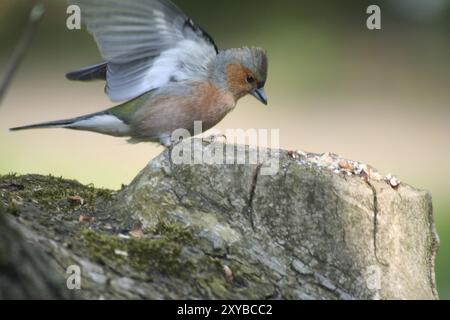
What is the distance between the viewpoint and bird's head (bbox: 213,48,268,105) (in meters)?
5.18

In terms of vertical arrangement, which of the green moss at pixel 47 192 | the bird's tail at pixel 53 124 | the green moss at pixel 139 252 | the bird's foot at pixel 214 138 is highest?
the bird's tail at pixel 53 124

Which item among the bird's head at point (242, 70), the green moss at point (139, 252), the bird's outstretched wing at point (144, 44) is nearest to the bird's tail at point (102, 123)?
the bird's outstretched wing at point (144, 44)

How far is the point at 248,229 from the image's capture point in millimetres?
3619

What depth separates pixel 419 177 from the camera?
811 cm

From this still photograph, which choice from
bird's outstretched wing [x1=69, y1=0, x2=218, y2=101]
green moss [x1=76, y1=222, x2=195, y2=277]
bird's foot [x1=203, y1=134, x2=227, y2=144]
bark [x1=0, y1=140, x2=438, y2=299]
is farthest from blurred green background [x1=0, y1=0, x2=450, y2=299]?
green moss [x1=76, y1=222, x2=195, y2=277]

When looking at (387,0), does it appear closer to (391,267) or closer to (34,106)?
(34,106)

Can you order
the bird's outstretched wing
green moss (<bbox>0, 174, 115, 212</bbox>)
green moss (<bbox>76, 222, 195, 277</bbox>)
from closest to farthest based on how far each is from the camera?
green moss (<bbox>76, 222, 195, 277</bbox>)
green moss (<bbox>0, 174, 115, 212</bbox>)
the bird's outstretched wing

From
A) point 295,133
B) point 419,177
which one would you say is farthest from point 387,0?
point 419,177

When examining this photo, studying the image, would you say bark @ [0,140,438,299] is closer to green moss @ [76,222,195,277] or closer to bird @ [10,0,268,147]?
green moss @ [76,222,195,277]

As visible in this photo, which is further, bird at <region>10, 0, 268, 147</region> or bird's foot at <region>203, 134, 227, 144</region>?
bird at <region>10, 0, 268, 147</region>

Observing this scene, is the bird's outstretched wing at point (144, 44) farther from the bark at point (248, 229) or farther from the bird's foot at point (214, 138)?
the bark at point (248, 229)

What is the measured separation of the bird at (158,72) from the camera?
4578mm

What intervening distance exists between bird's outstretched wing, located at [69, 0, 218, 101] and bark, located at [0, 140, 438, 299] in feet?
3.33
